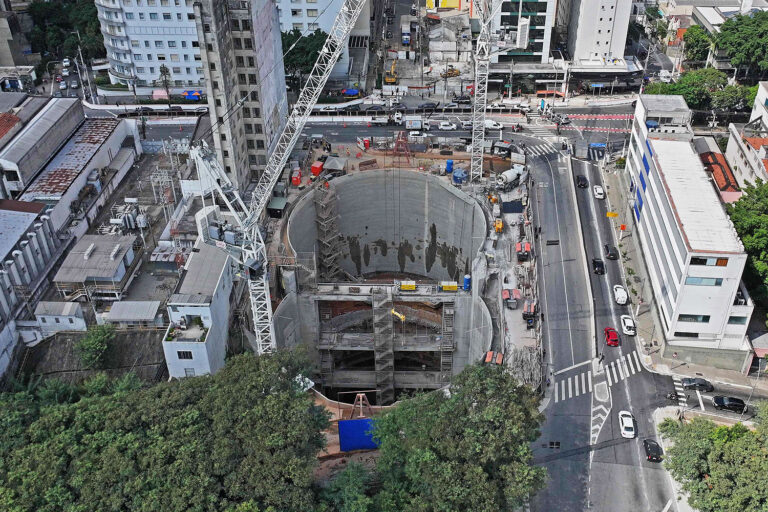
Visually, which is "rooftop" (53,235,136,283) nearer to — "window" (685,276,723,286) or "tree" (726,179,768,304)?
"window" (685,276,723,286)

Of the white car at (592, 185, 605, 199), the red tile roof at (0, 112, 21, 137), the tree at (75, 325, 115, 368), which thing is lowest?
the white car at (592, 185, 605, 199)

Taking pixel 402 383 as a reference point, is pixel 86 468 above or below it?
above

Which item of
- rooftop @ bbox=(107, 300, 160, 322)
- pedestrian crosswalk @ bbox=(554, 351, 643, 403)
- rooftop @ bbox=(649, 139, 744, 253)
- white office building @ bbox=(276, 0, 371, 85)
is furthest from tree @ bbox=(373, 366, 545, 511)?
white office building @ bbox=(276, 0, 371, 85)

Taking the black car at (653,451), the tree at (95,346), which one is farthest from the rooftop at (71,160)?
the black car at (653,451)

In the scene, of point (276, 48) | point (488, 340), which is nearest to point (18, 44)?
point (276, 48)

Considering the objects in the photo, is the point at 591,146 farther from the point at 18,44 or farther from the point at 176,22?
the point at 18,44

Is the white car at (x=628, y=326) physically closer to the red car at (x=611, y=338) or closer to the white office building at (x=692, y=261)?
the red car at (x=611, y=338)
